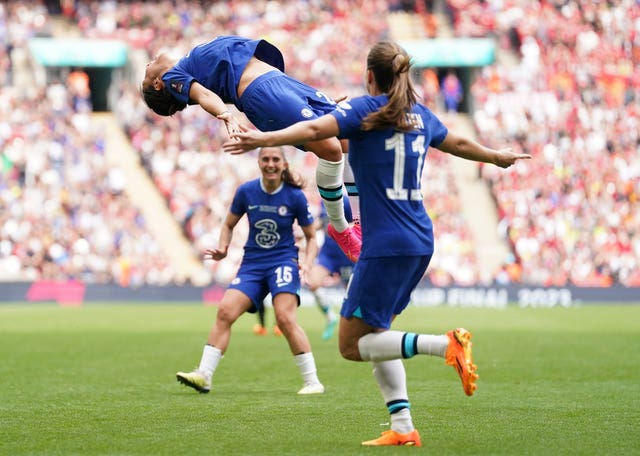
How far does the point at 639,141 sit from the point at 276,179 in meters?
26.6

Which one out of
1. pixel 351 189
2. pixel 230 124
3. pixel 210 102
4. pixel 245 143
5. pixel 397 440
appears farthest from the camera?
pixel 351 189

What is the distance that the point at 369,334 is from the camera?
769 cm

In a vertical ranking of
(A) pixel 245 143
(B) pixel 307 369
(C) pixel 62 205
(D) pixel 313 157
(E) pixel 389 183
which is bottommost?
(B) pixel 307 369

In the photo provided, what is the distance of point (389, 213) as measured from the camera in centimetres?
751

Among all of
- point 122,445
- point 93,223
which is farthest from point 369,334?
point 93,223

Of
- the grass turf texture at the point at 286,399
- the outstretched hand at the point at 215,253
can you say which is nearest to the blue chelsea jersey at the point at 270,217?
the outstretched hand at the point at 215,253

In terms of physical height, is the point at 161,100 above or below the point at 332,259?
above

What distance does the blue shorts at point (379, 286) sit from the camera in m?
7.52

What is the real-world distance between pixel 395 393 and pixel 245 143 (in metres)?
2.00

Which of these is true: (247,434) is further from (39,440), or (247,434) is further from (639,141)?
(639,141)

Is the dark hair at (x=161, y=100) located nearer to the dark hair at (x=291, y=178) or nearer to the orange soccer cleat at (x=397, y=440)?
the dark hair at (x=291, y=178)

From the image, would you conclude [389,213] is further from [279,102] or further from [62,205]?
[62,205]

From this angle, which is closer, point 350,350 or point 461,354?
point 461,354

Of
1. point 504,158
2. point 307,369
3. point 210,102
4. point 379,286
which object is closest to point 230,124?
point 210,102
